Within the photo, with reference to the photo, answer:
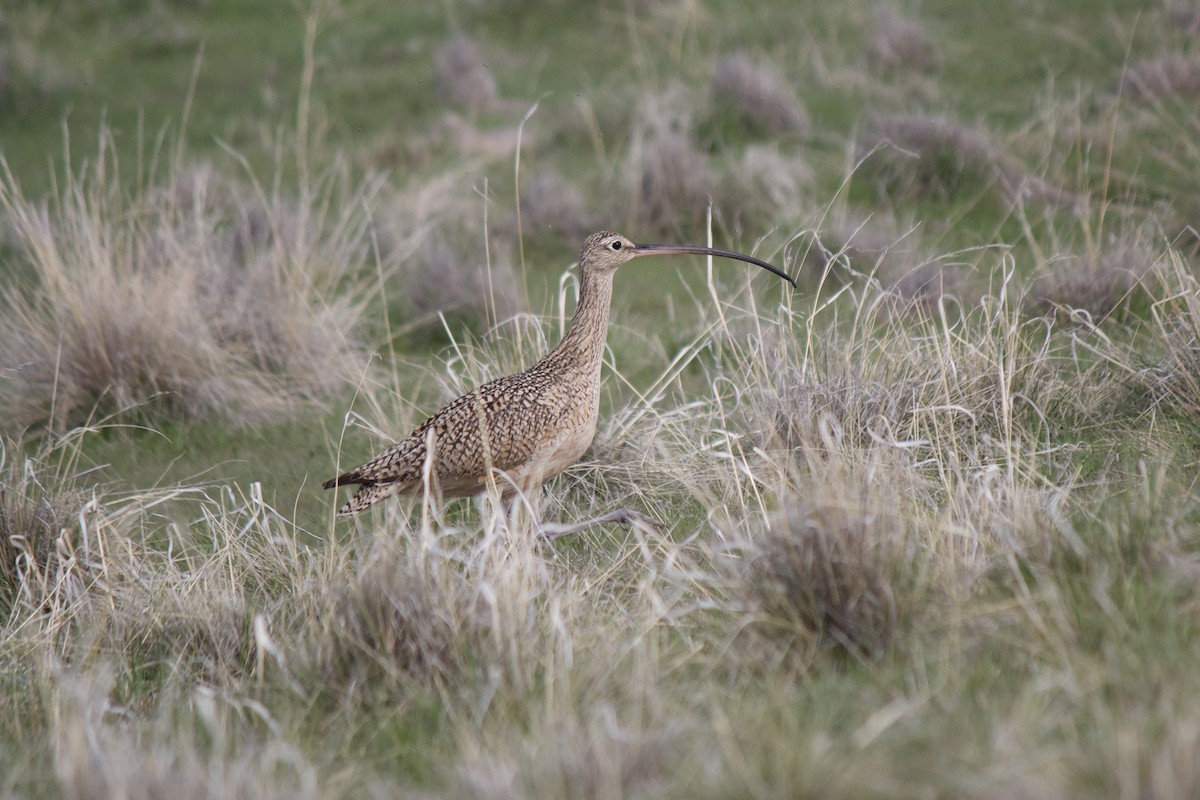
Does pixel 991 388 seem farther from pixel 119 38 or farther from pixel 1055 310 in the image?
pixel 119 38

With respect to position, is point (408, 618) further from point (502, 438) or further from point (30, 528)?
point (30, 528)

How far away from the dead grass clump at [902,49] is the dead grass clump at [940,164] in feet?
6.56

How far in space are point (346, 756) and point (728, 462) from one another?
6.80ft

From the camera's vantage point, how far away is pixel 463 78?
38.5ft

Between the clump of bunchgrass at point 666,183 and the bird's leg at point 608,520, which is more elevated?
the bird's leg at point 608,520

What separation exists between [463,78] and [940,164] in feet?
16.5

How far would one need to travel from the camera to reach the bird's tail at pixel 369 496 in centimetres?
455

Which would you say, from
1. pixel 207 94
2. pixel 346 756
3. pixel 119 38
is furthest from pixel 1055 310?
pixel 119 38

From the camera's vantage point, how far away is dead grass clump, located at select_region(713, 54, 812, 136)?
9.63 m

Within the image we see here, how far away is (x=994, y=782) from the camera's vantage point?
2332 millimetres

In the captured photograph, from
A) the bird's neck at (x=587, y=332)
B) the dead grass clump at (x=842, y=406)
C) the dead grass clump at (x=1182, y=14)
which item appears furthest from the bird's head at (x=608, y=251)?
the dead grass clump at (x=1182, y=14)

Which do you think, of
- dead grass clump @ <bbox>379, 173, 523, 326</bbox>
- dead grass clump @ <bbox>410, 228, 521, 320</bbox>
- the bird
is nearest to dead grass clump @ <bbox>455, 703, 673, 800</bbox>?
the bird

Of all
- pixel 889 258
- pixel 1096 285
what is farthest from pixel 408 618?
pixel 889 258

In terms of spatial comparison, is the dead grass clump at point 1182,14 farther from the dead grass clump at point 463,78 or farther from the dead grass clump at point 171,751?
the dead grass clump at point 171,751
